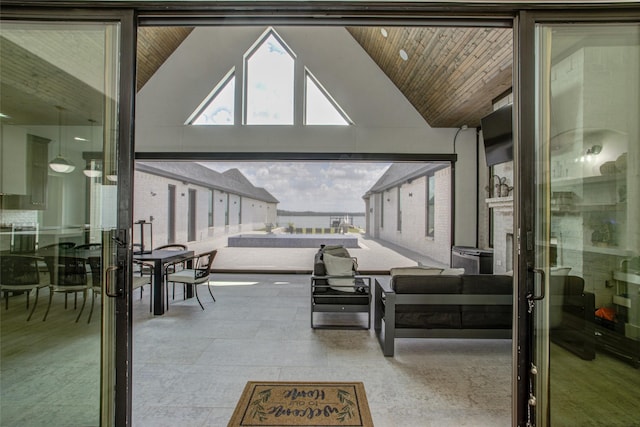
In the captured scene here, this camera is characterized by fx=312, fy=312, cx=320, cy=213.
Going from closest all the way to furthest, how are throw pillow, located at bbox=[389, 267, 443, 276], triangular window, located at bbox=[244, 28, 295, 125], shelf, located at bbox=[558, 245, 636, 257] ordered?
1. shelf, located at bbox=[558, 245, 636, 257]
2. throw pillow, located at bbox=[389, 267, 443, 276]
3. triangular window, located at bbox=[244, 28, 295, 125]

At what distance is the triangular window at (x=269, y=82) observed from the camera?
21.8ft

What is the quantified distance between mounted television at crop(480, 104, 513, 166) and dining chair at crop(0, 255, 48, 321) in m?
4.52

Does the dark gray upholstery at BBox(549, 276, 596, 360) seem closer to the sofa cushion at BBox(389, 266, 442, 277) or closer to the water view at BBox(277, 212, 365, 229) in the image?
the sofa cushion at BBox(389, 266, 442, 277)

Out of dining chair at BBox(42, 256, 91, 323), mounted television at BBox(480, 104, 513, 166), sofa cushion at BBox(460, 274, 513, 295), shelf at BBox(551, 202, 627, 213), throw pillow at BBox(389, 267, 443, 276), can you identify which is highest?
mounted television at BBox(480, 104, 513, 166)

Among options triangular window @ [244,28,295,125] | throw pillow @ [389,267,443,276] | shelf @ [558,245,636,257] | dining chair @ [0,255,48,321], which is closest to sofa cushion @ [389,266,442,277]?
throw pillow @ [389,267,443,276]

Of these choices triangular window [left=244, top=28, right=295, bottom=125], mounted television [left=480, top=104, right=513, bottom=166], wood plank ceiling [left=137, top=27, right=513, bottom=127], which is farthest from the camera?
triangular window [left=244, top=28, right=295, bottom=125]

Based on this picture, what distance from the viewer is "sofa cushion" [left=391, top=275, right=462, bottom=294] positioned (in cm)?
298

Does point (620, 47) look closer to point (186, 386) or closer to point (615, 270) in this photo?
point (615, 270)

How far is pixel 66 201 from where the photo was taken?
1.71m

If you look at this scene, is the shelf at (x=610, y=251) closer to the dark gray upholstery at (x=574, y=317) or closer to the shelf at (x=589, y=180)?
the dark gray upholstery at (x=574, y=317)

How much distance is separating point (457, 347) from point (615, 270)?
69.5 inches

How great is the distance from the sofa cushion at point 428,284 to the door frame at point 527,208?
138 cm

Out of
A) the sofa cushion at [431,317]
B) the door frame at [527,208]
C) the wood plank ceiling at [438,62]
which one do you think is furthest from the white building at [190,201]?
the door frame at [527,208]

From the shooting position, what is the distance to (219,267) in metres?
7.61
